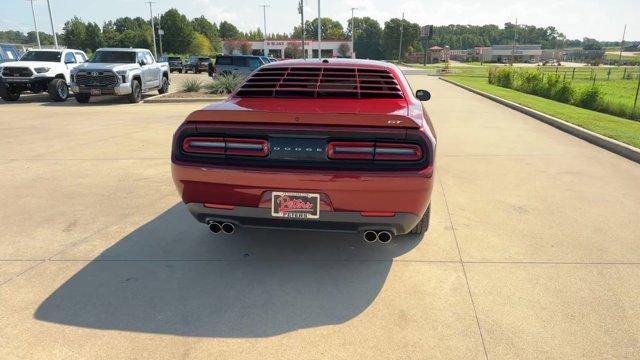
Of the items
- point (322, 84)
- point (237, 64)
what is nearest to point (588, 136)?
point (322, 84)

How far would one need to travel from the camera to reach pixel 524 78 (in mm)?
22625

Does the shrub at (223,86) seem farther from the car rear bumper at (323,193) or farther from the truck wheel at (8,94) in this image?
the car rear bumper at (323,193)

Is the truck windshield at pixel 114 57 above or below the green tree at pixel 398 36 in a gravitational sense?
below

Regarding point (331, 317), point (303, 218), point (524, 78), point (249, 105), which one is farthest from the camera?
point (524, 78)

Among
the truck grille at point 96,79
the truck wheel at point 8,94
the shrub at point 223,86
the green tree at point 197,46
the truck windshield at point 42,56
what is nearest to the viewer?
the truck grille at point 96,79

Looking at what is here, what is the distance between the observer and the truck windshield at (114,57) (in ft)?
50.3

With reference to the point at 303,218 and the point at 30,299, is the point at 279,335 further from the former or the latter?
the point at 30,299

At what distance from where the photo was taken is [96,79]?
14258 millimetres

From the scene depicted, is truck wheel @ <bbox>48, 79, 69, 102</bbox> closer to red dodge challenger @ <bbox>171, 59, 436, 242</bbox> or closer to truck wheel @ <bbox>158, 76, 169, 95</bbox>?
truck wheel @ <bbox>158, 76, 169, 95</bbox>

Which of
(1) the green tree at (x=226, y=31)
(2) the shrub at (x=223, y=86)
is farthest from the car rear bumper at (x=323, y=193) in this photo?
(1) the green tree at (x=226, y=31)

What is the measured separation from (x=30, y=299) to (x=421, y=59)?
124685 millimetres

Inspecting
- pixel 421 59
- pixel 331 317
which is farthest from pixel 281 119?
pixel 421 59

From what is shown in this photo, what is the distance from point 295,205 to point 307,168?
271 mm

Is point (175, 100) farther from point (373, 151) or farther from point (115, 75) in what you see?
point (373, 151)
